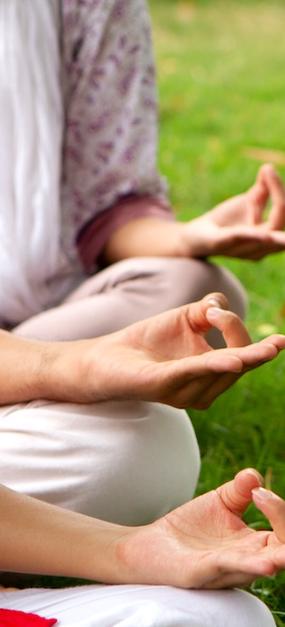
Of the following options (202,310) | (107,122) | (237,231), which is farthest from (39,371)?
(107,122)

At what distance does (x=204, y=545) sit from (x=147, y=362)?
0.25m

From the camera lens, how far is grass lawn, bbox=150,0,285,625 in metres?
2.15

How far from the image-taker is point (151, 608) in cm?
127

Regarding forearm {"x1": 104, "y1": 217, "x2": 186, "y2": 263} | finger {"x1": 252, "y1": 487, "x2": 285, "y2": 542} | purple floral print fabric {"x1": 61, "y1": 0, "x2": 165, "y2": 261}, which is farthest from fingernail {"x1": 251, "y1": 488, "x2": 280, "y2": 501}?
purple floral print fabric {"x1": 61, "y1": 0, "x2": 165, "y2": 261}

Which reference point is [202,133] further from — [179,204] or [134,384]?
[134,384]

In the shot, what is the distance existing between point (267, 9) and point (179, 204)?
3543 millimetres

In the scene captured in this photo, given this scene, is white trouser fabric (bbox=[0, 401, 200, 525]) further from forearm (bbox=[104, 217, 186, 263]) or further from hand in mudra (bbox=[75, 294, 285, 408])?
forearm (bbox=[104, 217, 186, 263])

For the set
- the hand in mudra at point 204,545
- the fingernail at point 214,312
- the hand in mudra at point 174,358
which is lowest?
the hand in mudra at point 204,545

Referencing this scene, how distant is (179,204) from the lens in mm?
3566

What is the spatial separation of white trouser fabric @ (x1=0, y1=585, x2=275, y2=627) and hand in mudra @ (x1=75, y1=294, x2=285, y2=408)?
23 centimetres

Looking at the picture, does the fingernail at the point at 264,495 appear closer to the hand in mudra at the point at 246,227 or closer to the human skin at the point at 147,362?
the human skin at the point at 147,362

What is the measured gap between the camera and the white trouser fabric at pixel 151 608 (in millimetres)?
1264

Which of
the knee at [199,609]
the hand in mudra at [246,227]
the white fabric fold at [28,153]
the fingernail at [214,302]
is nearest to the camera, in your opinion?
the knee at [199,609]

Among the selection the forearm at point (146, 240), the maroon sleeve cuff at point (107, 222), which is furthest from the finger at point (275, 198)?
the maroon sleeve cuff at point (107, 222)
